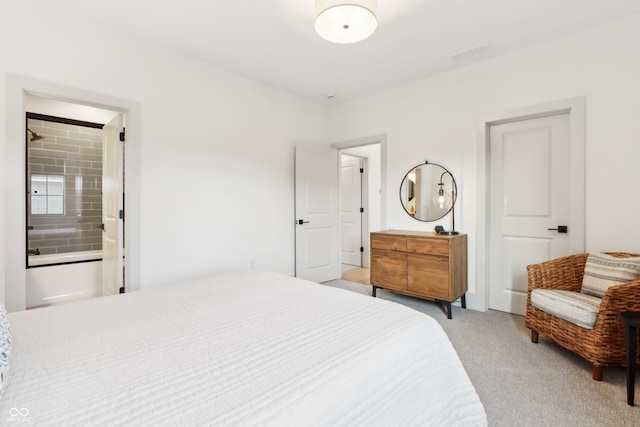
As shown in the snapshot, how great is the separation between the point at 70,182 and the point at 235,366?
15.7 feet

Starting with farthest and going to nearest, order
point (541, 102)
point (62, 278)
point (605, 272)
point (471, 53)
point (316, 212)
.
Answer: point (316, 212) → point (62, 278) → point (471, 53) → point (541, 102) → point (605, 272)

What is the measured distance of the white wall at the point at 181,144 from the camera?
7.66ft

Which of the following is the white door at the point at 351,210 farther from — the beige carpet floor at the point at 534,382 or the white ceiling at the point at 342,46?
the beige carpet floor at the point at 534,382

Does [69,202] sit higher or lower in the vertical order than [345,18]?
lower

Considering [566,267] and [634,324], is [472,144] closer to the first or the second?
[566,267]

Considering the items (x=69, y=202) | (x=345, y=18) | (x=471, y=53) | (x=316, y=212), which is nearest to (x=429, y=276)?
(x=316, y=212)

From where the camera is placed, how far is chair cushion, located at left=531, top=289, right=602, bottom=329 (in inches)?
78.2

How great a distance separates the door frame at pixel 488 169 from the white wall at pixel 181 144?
2.32 metres

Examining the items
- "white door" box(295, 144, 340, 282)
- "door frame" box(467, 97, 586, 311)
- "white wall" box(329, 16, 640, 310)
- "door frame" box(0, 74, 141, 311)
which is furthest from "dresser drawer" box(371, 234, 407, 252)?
"door frame" box(0, 74, 141, 311)

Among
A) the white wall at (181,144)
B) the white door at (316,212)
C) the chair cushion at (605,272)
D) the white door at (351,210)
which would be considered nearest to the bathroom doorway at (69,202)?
the white wall at (181,144)

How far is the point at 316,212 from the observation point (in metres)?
4.46

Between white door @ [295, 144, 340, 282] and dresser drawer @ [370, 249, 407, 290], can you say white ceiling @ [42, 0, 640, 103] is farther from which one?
dresser drawer @ [370, 249, 407, 290]

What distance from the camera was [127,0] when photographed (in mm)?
2318

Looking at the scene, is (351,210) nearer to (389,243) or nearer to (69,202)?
(389,243)
